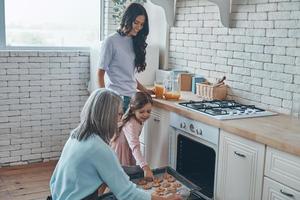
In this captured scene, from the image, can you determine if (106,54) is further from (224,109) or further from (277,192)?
(277,192)

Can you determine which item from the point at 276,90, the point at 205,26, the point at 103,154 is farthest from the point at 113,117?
the point at 205,26

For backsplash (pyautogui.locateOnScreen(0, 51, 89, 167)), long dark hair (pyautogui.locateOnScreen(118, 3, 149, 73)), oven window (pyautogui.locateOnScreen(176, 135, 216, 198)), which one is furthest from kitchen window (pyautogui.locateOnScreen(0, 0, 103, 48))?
oven window (pyautogui.locateOnScreen(176, 135, 216, 198))

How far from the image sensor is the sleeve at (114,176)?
1.82m

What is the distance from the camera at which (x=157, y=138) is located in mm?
3336

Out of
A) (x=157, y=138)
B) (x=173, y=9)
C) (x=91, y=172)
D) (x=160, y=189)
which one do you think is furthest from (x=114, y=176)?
(x=173, y=9)

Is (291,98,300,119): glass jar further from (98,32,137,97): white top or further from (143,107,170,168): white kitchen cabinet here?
(98,32,137,97): white top

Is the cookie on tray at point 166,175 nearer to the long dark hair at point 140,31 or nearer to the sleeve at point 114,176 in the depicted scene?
the sleeve at point 114,176

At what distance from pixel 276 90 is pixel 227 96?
0.52 metres

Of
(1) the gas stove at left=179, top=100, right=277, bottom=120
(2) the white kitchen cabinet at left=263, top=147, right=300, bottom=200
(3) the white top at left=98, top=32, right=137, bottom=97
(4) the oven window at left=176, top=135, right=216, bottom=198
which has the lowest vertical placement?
(4) the oven window at left=176, top=135, right=216, bottom=198

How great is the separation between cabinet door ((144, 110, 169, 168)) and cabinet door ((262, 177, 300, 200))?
111 centimetres

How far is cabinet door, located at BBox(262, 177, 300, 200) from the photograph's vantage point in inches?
81.2

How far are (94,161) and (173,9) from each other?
2398 mm

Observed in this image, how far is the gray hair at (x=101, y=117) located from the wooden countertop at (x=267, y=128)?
0.83 metres

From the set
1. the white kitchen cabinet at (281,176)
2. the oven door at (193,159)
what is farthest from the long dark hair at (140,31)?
the white kitchen cabinet at (281,176)
